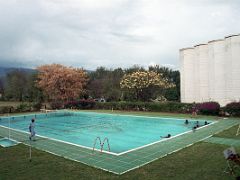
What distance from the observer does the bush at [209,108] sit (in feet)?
73.6

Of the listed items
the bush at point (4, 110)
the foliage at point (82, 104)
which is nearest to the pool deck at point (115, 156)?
the bush at point (4, 110)

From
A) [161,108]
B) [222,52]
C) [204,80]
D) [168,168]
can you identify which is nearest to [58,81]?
[161,108]

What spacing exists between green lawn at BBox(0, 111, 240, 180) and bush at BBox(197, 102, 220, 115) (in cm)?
1265

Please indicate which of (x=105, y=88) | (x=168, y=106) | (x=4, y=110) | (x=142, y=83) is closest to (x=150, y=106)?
(x=168, y=106)

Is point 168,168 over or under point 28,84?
under

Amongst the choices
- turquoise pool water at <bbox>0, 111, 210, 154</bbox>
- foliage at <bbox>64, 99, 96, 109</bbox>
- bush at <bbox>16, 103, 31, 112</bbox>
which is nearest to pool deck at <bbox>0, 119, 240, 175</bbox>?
turquoise pool water at <bbox>0, 111, 210, 154</bbox>

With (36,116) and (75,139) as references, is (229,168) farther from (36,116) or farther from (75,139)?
(36,116)

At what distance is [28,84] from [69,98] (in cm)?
2092

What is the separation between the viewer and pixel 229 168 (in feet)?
24.6

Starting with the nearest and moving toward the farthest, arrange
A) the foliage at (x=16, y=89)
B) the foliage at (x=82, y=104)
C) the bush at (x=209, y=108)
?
the bush at (x=209, y=108), the foliage at (x=82, y=104), the foliage at (x=16, y=89)

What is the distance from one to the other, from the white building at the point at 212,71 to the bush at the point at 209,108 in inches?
112

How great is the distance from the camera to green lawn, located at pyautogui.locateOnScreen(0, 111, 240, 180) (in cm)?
738

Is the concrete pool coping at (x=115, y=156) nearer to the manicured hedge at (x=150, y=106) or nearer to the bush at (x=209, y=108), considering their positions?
the bush at (x=209, y=108)

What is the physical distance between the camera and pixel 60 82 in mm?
37531
